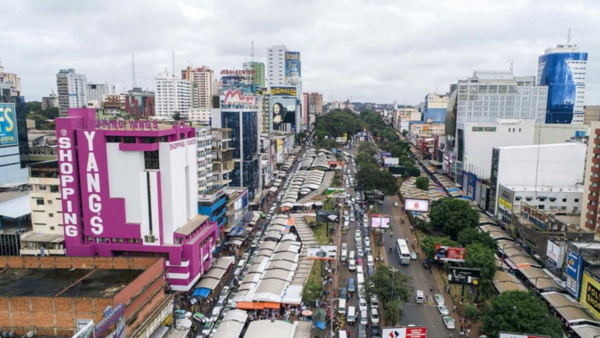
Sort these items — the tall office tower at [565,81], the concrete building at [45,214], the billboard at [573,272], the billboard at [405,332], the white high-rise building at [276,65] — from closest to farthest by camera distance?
the billboard at [405,332]
the billboard at [573,272]
the concrete building at [45,214]
the tall office tower at [565,81]
the white high-rise building at [276,65]

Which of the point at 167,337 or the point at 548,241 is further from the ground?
the point at 548,241

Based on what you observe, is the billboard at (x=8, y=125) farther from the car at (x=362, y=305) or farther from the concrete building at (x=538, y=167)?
the concrete building at (x=538, y=167)

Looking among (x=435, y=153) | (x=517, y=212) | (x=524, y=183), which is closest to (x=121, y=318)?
(x=517, y=212)

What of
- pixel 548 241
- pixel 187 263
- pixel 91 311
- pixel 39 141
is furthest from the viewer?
pixel 39 141

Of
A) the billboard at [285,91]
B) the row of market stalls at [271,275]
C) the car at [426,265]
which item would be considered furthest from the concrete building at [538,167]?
the billboard at [285,91]

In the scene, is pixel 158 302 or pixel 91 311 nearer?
pixel 91 311

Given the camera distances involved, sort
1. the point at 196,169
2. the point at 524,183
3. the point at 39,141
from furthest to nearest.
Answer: the point at 39,141 → the point at 524,183 → the point at 196,169

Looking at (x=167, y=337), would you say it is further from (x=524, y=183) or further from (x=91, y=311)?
(x=524, y=183)
